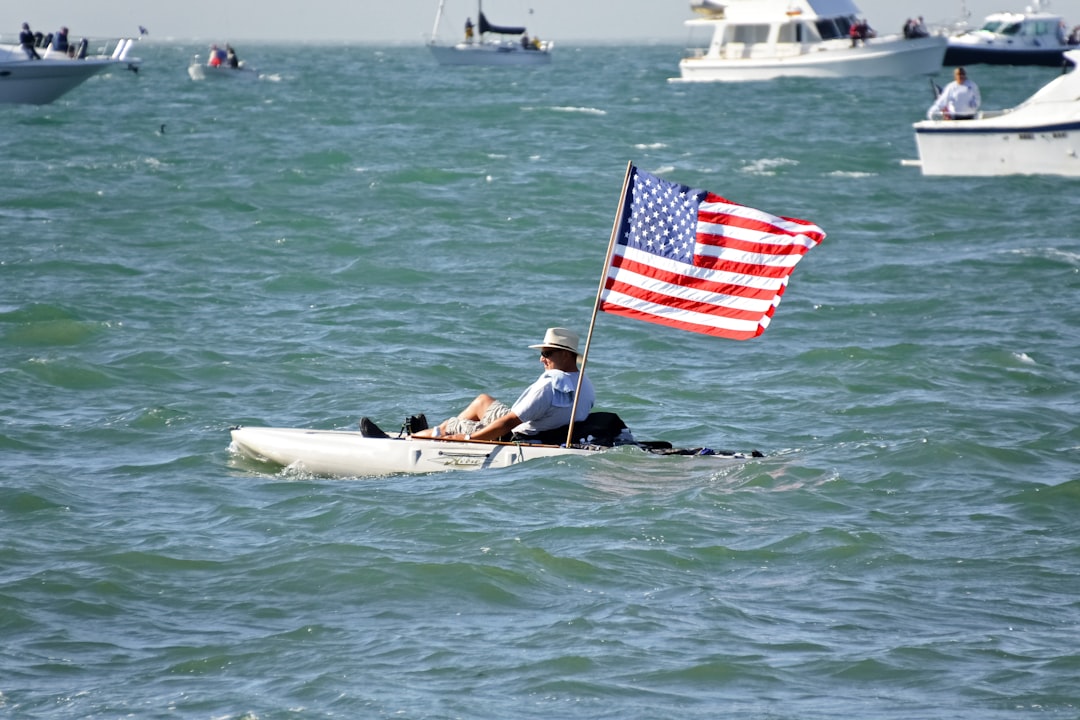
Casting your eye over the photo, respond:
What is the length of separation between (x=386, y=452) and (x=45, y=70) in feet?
131

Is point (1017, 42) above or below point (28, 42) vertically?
above

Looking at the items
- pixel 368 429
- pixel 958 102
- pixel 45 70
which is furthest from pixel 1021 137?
pixel 45 70

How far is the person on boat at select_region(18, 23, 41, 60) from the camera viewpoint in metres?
47.2

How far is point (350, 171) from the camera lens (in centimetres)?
3284

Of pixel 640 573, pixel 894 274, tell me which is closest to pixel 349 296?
pixel 894 274

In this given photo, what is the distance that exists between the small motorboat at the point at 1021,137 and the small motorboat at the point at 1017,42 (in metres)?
44.0

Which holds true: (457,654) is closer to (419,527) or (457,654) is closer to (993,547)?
(419,527)

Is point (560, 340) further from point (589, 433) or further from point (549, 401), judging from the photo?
point (589, 433)

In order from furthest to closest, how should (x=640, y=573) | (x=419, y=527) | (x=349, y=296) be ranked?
1. (x=349, y=296)
2. (x=419, y=527)
3. (x=640, y=573)

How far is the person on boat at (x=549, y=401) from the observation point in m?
11.2

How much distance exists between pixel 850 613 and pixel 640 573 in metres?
1.33

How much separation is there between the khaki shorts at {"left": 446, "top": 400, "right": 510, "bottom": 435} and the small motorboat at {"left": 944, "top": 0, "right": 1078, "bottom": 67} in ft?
206

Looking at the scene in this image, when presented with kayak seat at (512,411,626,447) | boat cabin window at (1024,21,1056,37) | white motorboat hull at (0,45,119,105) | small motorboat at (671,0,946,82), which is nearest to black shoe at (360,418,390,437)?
kayak seat at (512,411,626,447)

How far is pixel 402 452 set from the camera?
11.6m
